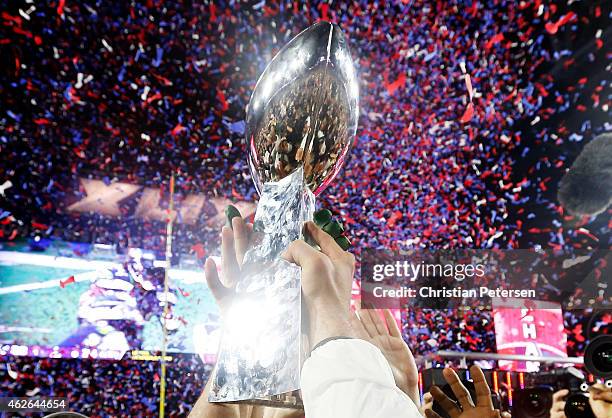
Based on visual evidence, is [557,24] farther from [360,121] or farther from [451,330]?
[451,330]

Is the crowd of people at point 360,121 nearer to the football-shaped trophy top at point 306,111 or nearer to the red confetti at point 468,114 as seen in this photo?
the red confetti at point 468,114

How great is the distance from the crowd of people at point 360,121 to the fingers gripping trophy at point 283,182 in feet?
11.3

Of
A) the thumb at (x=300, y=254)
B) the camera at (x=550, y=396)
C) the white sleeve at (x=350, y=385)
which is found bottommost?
the camera at (x=550, y=396)

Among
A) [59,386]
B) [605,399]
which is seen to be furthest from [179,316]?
[605,399]

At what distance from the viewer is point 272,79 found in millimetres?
613

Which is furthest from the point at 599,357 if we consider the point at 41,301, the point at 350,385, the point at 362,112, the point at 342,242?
the point at 41,301

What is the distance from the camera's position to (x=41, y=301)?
3838 mm

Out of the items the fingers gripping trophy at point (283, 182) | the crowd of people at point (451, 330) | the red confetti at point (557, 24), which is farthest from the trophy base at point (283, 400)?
the crowd of people at point (451, 330)

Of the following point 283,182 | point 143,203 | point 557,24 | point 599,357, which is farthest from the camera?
point 143,203

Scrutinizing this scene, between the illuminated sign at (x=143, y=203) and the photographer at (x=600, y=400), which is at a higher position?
the illuminated sign at (x=143, y=203)

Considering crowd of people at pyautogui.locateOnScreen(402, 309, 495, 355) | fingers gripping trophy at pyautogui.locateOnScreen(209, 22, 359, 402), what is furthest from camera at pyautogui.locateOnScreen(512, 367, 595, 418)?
crowd of people at pyautogui.locateOnScreen(402, 309, 495, 355)

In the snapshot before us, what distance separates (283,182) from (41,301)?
154 inches

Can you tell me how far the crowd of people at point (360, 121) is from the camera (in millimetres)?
3904

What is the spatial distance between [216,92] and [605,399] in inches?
146
